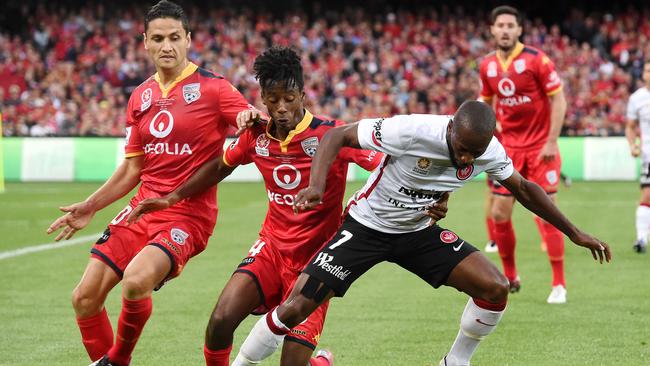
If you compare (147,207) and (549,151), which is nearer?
(147,207)

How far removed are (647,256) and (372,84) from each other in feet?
57.5

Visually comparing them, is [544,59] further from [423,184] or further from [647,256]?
[423,184]

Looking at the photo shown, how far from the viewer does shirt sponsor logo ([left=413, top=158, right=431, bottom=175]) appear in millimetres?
6078

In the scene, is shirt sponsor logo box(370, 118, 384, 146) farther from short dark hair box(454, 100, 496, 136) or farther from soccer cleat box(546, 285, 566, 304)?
soccer cleat box(546, 285, 566, 304)

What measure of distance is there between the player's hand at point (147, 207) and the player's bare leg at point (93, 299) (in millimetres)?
353

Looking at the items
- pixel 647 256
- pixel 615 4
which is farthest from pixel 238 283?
pixel 615 4

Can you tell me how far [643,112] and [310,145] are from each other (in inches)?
324

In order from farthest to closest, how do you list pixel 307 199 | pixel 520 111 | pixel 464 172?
1. pixel 520 111
2. pixel 464 172
3. pixel 307 199

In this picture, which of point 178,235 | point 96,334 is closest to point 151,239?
point 178,235

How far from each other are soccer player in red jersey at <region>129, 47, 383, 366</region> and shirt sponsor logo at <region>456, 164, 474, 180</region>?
1.59 feet

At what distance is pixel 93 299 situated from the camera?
6.55m

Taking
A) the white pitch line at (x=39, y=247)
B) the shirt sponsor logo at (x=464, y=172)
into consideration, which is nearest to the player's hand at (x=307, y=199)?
the shirt sponsor logo at (x=464, y=172)

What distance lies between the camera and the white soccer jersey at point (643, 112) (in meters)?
13.4

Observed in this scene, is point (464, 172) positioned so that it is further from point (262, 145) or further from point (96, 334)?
point (96, 334)
